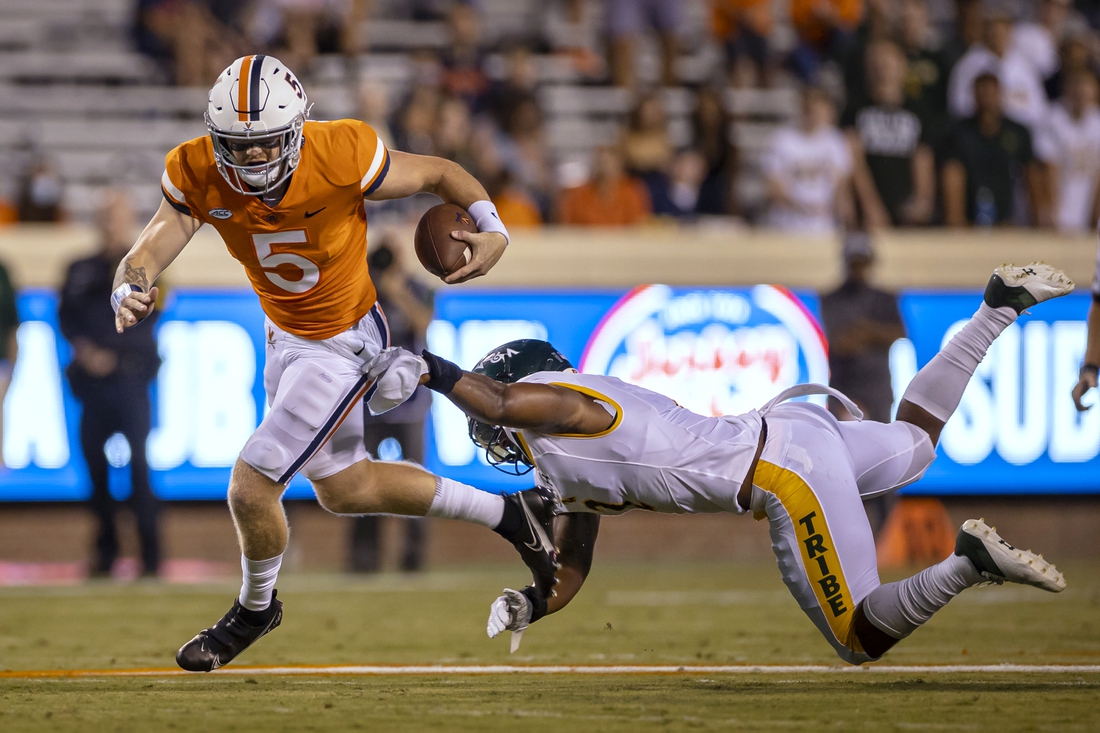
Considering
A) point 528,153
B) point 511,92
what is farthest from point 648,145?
point 511,92

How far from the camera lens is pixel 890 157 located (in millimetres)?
11352

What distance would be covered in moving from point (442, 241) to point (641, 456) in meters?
1.08

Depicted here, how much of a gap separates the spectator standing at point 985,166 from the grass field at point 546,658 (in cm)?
324

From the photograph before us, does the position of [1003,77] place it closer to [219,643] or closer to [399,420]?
[399,420]

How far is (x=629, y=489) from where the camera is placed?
190 inches

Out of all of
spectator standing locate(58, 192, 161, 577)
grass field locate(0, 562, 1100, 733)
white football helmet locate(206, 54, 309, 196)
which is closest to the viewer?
grass field locate(0, 562, 1100, 733)

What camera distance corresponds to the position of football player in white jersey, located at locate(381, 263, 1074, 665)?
4.62 meters

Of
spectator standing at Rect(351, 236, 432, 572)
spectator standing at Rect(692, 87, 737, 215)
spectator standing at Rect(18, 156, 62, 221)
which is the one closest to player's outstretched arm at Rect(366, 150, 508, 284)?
spectator standing at Rect(351, 236, 432, 572)


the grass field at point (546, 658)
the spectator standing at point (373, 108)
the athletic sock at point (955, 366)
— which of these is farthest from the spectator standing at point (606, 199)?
the athletic sock at point (955, 366)

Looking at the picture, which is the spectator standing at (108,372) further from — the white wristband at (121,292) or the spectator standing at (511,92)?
the white wristband at (121,292)

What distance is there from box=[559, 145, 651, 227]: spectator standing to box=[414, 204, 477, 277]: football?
229 inches

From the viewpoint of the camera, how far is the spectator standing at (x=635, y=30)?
1283cm

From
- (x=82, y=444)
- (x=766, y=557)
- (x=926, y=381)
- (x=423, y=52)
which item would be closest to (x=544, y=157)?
(x=423, y=52)

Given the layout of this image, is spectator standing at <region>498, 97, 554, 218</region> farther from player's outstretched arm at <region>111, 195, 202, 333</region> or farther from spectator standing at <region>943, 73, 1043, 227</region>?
player's outstretched arm at <region>111, 195, 202, 333</region>
